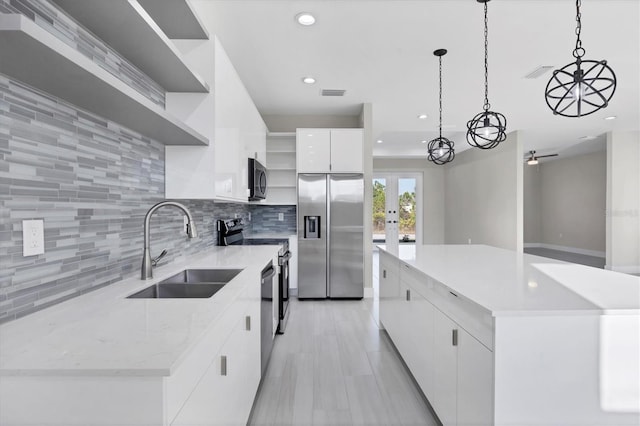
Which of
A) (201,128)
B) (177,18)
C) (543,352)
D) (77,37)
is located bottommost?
(543,352)

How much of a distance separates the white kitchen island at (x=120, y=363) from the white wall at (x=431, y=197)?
28.1ft

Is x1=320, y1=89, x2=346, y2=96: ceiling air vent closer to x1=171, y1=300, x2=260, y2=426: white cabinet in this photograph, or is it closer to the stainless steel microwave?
the stainless steel microwave

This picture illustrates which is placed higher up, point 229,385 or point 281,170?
point 281,170

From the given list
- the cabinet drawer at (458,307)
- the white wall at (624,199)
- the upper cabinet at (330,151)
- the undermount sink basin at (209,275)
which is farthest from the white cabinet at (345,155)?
the white wall at (624,199)

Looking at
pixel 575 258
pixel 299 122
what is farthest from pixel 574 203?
pixel 299 122

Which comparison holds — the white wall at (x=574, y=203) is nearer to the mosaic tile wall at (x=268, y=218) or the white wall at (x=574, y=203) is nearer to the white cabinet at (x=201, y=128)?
the mosaic tile wall at (x=268, y=218)

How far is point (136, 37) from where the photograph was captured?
1.45m

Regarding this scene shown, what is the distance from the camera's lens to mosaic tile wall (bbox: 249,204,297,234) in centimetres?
490

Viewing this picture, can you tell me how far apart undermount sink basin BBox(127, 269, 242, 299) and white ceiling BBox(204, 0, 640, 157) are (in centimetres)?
194

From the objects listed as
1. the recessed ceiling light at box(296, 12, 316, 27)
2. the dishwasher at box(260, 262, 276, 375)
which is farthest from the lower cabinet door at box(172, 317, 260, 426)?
the recessed ceiling light at box(296, 12, 316, 27)

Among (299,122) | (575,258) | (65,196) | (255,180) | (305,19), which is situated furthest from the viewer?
(575,258)

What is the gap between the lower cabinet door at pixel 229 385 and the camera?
3.18 ft

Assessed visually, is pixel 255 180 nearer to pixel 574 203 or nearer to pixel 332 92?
pixel 332 92

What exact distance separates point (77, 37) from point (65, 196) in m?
0.66
